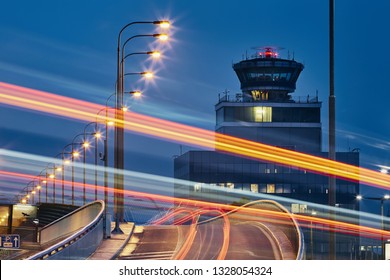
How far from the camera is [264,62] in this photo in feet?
540

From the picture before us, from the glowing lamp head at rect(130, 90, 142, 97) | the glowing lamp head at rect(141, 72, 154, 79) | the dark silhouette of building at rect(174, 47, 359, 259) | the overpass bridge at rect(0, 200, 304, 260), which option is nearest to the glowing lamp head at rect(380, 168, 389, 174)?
the overpass bridge at rect(0, 200, 304, 260)

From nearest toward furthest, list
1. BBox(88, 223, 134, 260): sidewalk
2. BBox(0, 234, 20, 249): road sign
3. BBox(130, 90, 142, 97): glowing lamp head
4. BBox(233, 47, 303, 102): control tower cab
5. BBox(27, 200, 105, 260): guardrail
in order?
BBox(27, 200, 105, 260): guardrail < BBox(0, 234, 20, 249): road sign < BBox(88, 223, 134, 260): sidewalk < BBox(130, 90, 142, 97): glowing lamp head < BBox(233, 47, 303, 102): control tower cab

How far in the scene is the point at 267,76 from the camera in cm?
16638

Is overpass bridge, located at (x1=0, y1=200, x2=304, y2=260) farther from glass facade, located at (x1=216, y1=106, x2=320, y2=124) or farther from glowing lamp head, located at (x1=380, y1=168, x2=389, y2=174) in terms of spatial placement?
glass facade, located at (x1=216, y1=106, x2=320, y2=124)

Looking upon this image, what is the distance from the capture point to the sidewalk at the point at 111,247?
4392 cm

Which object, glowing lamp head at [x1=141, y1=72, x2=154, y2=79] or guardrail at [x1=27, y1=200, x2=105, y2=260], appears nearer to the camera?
guardrail at [x1=27, y1=200, x2=105, y2=260]

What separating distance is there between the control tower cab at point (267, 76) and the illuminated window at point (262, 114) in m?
1.65

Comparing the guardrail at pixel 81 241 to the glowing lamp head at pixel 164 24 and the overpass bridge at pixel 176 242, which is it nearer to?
the overpass bridge at pixel 176 242

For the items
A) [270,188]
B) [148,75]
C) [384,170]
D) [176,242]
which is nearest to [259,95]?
[270,188]

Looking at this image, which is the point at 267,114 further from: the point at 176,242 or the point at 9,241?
the point at 9,241

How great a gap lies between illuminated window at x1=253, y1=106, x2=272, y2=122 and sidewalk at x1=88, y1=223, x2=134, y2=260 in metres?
111

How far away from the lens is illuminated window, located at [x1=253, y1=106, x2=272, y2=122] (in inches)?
6713

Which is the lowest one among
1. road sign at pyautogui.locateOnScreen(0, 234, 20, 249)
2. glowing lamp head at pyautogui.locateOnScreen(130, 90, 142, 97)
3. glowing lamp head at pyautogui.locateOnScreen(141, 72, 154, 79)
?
road sign at pyautogui.locateOnScreen(0, 234, 20, 249)

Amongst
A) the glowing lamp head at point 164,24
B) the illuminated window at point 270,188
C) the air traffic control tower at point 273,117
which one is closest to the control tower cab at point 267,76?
the air traffic control tower at point 273,117
